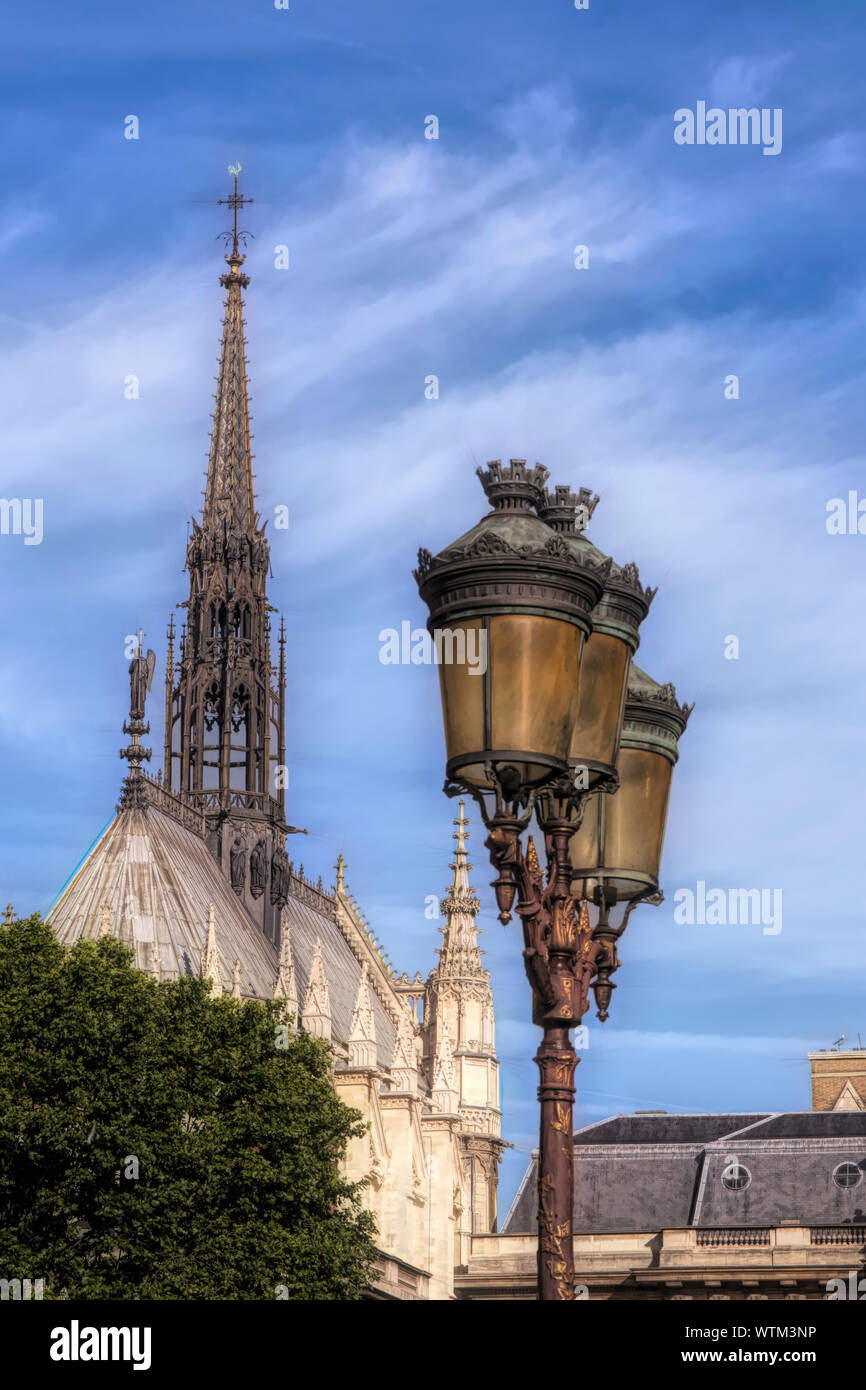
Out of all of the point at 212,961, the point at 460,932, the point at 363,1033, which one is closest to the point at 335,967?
the point at 460,932

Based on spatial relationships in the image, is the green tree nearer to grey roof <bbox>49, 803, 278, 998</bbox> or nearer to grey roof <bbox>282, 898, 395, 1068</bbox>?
grey roof <bbox>49, 803, 278, 998</bbox>

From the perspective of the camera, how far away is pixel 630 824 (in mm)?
17516

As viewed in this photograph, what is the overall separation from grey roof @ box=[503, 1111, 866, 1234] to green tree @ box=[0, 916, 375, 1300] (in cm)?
3713

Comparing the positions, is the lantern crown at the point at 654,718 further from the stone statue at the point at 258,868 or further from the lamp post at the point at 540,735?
the stone statue at the point at 258,868

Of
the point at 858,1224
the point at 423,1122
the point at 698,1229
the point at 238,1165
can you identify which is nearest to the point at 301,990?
the point at 423,1122

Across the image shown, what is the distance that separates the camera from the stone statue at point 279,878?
94438 mm

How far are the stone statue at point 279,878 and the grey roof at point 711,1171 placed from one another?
16.3 meters

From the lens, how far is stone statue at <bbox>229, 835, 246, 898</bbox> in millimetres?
91312

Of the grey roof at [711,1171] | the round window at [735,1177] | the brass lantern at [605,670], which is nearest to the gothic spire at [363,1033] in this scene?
the grey roof at [711,1171]

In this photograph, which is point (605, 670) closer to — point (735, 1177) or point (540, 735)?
point (540, 735)

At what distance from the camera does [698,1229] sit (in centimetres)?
8344

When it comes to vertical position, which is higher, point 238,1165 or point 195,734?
point 195,734
